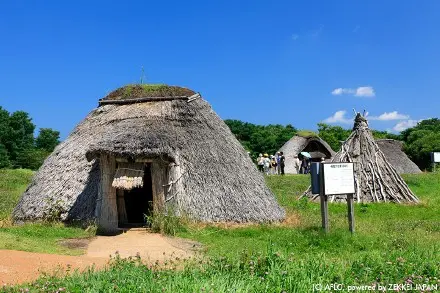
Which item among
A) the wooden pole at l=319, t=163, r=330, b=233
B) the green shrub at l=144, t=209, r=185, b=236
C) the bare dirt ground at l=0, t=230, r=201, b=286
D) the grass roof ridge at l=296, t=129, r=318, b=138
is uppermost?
the grass roof ridge at l=296, t=129, r=318, b=138

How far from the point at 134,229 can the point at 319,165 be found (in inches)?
189

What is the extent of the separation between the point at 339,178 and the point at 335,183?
0.15 metres

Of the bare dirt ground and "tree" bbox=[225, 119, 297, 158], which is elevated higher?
"tree" bbox=[225, 119, 297, 158]

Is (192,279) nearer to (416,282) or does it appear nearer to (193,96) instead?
(416,282)

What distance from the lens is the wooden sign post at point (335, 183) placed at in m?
9.61

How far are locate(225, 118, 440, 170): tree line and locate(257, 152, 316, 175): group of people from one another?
2.82m

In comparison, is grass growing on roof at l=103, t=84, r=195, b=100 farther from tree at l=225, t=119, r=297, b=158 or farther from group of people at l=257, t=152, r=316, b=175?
tree at l=225, t=119, r=297, b=158

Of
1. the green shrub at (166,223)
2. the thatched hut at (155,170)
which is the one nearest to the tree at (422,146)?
the thatched hut at (155,170)

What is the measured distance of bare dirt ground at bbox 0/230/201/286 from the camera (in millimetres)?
6617

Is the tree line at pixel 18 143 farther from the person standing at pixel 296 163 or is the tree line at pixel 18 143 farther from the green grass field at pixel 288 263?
the green grass field at pixel 288 263

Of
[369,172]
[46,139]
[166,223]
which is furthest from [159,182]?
[46,139]

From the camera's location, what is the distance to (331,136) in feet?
166

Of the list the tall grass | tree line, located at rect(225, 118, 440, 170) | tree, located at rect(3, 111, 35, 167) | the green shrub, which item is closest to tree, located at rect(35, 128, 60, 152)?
tree, located at rect(3, 111, 35, 167)

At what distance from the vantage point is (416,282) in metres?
5.25
